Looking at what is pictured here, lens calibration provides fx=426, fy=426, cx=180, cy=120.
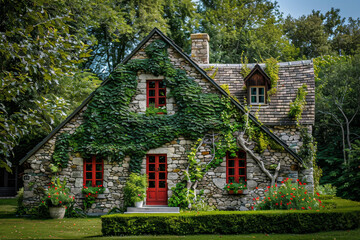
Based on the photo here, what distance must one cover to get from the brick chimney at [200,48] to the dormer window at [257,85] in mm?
2905

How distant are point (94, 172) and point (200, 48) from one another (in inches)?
295

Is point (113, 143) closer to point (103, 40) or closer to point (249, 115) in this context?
point (249, 115)

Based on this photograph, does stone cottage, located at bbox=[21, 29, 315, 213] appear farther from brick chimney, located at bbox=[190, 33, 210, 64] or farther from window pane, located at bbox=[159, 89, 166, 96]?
brick chimney, located at bbox=[190, 33, 210, 64]

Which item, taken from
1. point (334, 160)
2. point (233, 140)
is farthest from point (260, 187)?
point (334, 160)

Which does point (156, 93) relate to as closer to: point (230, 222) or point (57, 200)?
point (57, 200)

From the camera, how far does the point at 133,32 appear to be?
26.2 metres

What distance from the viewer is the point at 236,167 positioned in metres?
16.0

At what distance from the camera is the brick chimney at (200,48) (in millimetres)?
19359

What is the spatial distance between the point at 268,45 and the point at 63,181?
800 inches

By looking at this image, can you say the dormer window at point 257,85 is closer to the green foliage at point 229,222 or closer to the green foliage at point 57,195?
the green foliage at point 229,222

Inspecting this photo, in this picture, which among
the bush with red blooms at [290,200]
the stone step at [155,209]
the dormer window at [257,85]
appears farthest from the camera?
the dormer window at [257,85]

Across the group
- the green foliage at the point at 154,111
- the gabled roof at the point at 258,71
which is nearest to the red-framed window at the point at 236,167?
the green foliage at the point at 154,111

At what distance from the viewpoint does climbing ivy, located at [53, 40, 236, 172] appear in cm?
1608

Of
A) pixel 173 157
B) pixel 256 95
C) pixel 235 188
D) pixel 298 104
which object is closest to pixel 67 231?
pixel 173 157
